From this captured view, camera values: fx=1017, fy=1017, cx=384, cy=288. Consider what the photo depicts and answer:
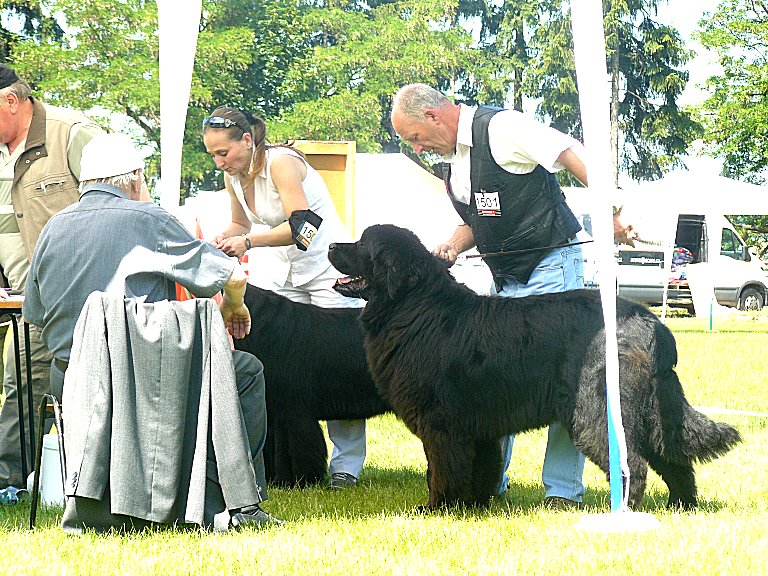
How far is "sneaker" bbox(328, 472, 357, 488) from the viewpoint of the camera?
507cm

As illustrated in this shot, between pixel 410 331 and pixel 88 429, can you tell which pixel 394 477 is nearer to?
pixel 410 331

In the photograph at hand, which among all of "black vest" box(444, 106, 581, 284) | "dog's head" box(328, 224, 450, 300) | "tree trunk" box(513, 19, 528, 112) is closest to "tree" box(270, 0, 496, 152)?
"tree trunk" box(513, 19, 528, 112)

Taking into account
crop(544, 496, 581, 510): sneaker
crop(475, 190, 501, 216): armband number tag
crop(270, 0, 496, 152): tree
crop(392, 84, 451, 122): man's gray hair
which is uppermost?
crop(270, 0, 496, 152): tree

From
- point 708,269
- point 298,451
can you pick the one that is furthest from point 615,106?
point 708,269

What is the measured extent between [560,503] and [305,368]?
1.37 metres

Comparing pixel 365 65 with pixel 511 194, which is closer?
pixel 511 194

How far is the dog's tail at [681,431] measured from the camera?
3980mm

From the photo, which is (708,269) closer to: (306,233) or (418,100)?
(306,233)

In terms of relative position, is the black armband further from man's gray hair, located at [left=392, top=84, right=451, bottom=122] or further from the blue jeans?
the blue jeans

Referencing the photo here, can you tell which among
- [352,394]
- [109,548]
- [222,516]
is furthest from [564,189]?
[109,548]

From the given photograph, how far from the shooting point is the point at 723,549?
10.9 ft

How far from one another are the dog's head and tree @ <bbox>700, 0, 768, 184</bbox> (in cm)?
2530

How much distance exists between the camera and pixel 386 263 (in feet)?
13.8

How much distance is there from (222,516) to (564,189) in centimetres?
220
